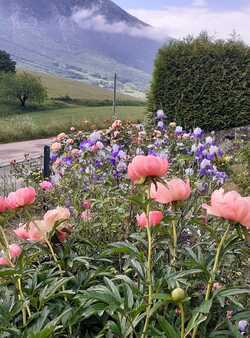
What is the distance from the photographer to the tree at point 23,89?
179ft

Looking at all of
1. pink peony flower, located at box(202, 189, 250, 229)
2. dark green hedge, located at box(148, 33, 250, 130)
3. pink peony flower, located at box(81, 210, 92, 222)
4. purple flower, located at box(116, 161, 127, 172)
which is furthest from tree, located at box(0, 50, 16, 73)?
pink peony flower, located at box(202, 189, 250, 229)

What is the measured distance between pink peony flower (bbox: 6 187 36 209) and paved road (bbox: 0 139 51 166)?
41.9 feet

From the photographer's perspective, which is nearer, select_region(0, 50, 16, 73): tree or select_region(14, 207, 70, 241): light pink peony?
select_region(14, 207, 70, 241): light pink peony

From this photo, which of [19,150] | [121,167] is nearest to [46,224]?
[121,167]

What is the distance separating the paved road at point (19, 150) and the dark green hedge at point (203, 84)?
4211 millimetres

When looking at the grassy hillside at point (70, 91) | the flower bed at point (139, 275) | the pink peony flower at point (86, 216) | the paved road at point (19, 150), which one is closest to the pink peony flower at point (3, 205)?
the flower bed at point (139, 275)

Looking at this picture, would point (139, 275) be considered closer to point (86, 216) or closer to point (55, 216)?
point (55, 216)

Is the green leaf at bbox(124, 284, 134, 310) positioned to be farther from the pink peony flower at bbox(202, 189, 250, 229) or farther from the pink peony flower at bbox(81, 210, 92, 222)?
the pink peony flower at bbox(81, 210, 92, 222)

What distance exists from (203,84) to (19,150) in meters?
6.51

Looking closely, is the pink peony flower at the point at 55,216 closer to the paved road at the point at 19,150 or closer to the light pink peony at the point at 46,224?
the light pink peony at the point at 46,224

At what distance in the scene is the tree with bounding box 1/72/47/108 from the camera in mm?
54625

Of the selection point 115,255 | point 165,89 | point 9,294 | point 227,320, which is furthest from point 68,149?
point 165,89

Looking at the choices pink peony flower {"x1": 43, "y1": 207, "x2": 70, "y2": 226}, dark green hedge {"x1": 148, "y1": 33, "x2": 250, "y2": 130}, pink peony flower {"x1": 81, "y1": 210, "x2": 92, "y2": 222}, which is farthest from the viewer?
dark green hedge {"x1": 148, "y1": 33, "x2": 250, "y2": 130}

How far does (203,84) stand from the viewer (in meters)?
15.8
